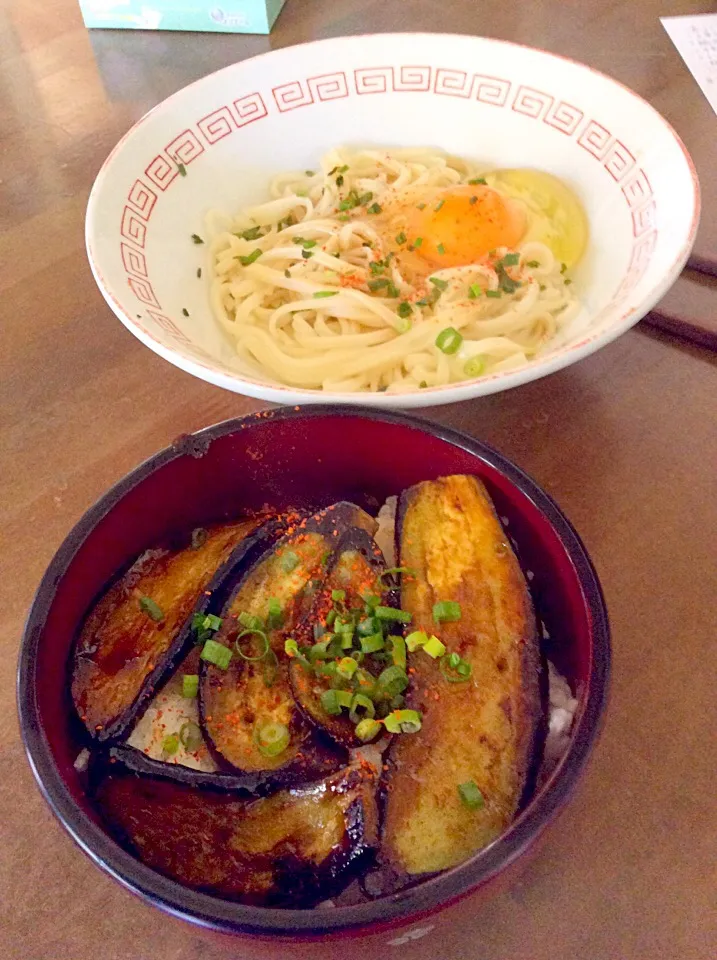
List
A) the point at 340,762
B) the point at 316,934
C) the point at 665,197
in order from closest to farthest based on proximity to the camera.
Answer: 1. the point at 316,934
2. the point at 340,762
3. the point at 665,197

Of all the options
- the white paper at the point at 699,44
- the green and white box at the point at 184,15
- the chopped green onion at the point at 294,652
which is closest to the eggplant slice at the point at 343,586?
the chopped green onion at the point at 294,652

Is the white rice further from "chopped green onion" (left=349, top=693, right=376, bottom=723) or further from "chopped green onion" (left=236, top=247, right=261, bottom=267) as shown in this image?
"chopped green onion" (left=236, top=247, right=261, bottom=267)

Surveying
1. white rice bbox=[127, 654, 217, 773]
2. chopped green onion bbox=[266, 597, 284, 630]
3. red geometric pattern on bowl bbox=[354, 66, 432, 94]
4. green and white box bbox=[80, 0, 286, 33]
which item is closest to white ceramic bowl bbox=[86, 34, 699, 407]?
red geometric pattern on bowl bbox=[354, 66, 432, 94]

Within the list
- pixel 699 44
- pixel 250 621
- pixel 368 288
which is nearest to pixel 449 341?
pixel 368 288

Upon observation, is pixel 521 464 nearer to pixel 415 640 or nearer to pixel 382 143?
pixel 415 640

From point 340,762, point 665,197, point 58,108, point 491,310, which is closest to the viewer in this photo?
point 340,762

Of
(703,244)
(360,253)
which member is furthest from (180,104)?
(703,244)

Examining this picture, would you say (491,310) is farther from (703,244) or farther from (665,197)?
(703,244)
